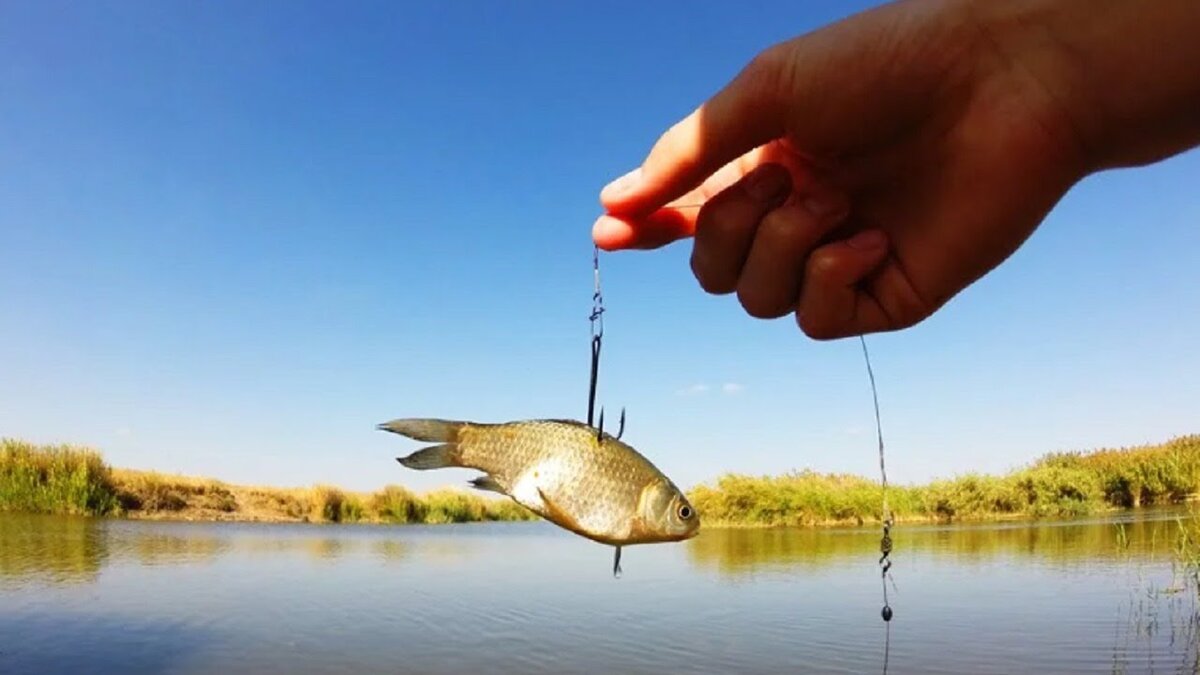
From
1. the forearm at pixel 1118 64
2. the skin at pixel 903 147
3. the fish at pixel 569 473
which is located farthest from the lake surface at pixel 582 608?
the fish at pixel 569 473

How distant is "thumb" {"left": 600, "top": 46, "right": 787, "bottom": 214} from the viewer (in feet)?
6.84

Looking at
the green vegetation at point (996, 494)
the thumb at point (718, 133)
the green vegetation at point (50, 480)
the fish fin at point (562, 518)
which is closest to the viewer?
the fish fin at point (562, 518)

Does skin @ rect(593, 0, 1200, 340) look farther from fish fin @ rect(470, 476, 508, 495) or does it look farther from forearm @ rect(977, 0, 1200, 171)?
fish fin @ rect(470, 476, 508, 495)

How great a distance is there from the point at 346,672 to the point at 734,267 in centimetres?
1052

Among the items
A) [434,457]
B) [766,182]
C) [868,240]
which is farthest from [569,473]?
[868,240]

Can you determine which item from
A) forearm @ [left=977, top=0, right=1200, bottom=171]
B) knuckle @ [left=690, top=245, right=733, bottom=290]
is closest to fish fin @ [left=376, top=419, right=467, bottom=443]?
knuckle @ [left=690, top=245, right=733, bottom=290]

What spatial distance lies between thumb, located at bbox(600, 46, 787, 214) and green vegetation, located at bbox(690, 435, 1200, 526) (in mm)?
32530

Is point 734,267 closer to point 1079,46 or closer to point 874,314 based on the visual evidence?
point 874,314

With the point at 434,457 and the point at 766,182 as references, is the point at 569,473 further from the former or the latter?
the point at 766,182

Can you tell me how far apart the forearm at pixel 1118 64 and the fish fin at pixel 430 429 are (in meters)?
1.46

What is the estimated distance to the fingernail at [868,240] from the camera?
247 cm

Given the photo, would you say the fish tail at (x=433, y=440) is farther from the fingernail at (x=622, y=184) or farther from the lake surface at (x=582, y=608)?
the lake surface at (x=582, y=608)

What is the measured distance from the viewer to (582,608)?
16438 millimetres

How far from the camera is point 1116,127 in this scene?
1994 millimetres
